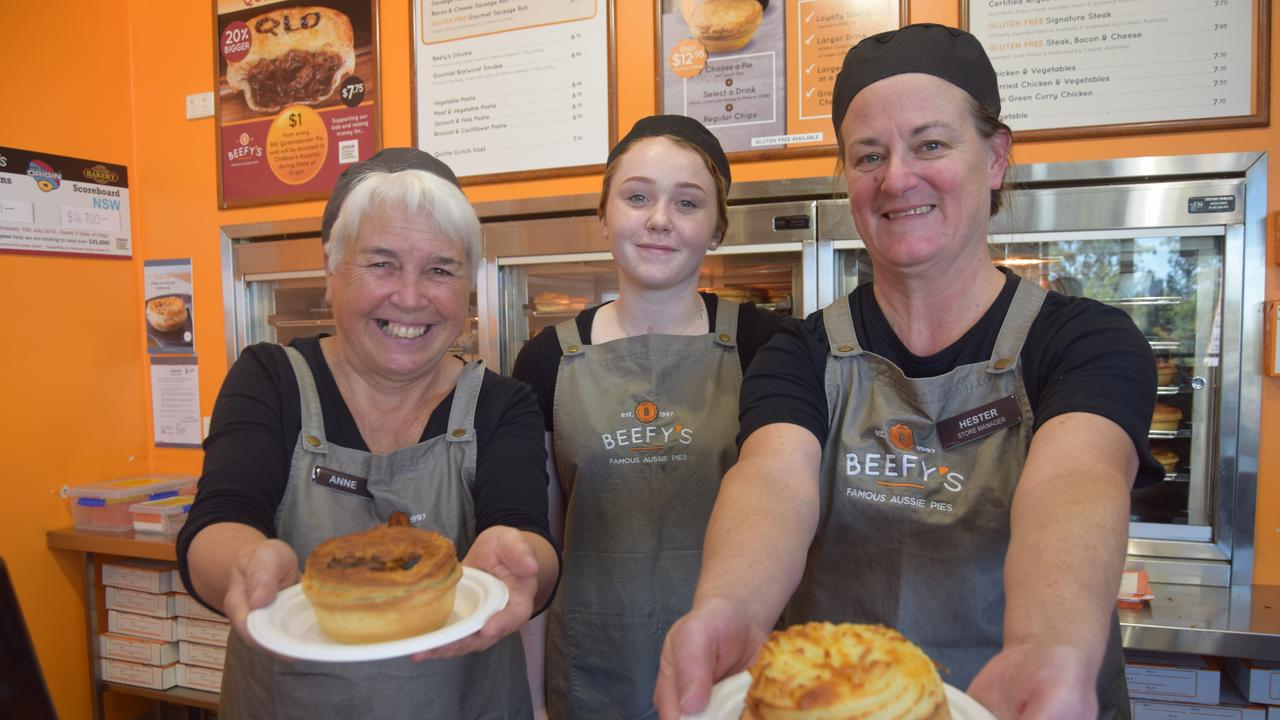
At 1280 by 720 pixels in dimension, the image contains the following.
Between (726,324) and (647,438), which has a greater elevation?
(726,324)

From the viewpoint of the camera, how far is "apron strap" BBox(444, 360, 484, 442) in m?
1.61

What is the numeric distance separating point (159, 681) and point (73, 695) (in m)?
0.54

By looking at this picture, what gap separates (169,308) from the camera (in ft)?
12.8

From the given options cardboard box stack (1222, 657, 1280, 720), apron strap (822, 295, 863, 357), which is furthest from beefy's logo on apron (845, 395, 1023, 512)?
cardboard box stack (1222, 657, 1280, 720)

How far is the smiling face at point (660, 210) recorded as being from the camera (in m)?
1.86

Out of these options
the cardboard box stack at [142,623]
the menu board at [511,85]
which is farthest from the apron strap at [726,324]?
the cardboard box stack at [142,623]

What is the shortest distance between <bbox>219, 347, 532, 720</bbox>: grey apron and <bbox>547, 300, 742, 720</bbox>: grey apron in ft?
0.90

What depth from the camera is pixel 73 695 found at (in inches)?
138

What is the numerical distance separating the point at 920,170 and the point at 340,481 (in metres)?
1.24

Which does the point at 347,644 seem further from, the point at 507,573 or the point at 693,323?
the point at 693,323

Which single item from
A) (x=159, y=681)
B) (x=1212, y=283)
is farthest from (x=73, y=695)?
(x=1212, y=283)

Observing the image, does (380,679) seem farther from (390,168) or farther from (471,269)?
(390,168)

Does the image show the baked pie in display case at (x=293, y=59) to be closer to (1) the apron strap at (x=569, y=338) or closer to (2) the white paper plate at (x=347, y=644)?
(1) the apron strap at (x=569, y=338)

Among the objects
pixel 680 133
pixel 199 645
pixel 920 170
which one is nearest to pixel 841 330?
pixel 920 170
